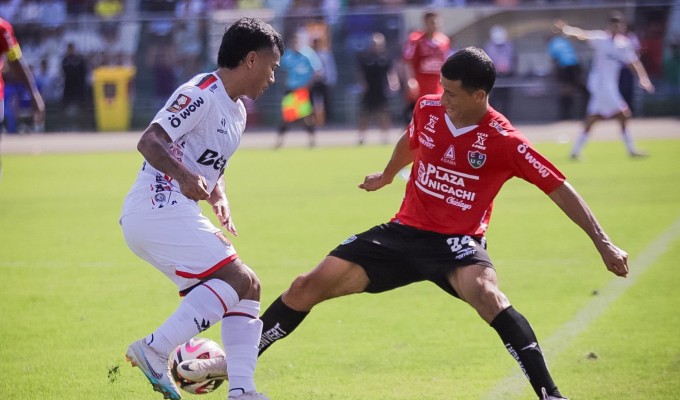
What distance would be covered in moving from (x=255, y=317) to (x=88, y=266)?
16.8 feet

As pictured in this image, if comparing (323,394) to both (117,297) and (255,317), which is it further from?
(117,297)

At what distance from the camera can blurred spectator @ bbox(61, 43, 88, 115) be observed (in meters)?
29.6

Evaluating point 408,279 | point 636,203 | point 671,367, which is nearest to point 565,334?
point 671,367

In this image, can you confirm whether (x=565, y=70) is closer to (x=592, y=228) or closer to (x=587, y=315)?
(x=587, y=315)

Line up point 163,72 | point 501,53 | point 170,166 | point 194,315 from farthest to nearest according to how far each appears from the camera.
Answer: point 163,72, point 501,53, point 194,315, point 170,166

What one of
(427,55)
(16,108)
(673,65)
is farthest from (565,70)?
(16,108)

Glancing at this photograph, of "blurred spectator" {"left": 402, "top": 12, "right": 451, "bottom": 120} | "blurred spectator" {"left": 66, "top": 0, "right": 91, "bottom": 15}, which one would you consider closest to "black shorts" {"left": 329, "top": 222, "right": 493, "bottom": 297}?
"blurred spectator" {"left": 402, "top": 12, "right": 451, "bottom": 120}

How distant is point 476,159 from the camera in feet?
18.0

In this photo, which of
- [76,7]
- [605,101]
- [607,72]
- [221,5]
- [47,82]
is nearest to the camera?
[605,101]

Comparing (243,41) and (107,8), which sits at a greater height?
(243,41)

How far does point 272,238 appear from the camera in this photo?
11508 mm

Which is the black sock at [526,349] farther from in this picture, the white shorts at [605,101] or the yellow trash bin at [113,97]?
the yellow trash bin at [113,97]

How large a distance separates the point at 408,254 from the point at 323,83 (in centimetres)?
2254

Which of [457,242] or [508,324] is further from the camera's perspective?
[457,242]
